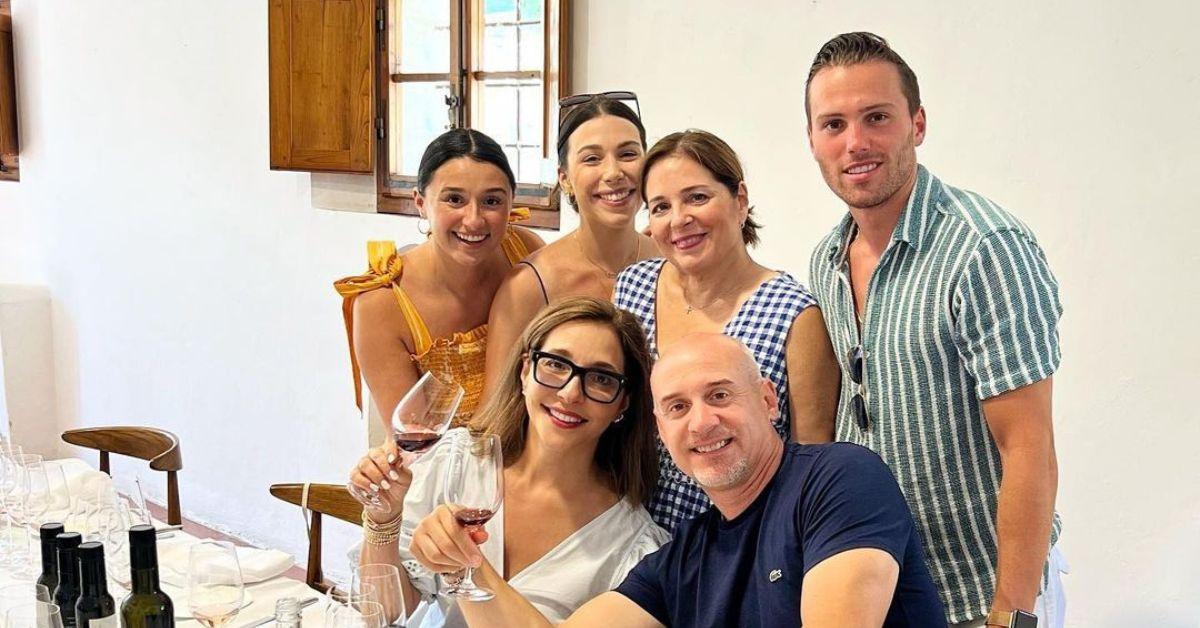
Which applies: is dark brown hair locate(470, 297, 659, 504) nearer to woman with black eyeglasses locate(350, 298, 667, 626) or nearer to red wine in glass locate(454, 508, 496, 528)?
woman with black eyeglasses locate(350, 298, 667, 626)

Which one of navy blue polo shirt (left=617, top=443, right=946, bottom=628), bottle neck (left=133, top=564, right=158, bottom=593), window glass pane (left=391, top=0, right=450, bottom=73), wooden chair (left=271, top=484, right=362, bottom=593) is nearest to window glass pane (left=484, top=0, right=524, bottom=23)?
window glass pane (left=391, top=0, right=450, bottom=73)

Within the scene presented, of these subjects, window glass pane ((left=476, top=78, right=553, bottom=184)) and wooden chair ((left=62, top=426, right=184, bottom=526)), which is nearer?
wooden chair ((left=62, top=426, right=184, bottom=526))

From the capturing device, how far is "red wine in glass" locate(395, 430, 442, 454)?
190 cm

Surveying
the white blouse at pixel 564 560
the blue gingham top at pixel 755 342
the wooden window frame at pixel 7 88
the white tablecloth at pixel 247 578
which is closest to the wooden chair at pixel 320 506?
the white tablecloth at pixel 247 578

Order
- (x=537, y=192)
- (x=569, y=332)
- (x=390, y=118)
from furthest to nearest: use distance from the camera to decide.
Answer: (x=390, y=118) < (x=537, y=192) < (x=569, y=332)

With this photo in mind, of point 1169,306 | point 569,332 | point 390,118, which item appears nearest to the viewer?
point 569,332

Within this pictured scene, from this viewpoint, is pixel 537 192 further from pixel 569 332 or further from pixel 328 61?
pixel 569 332

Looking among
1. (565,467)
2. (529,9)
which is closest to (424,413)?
(565,467)

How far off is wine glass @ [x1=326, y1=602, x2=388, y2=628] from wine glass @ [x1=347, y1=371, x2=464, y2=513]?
33 centimetres

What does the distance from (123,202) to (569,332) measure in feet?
16.5

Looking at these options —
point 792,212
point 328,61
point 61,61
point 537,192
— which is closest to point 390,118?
point 328,61

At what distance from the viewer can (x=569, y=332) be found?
7.11 ft

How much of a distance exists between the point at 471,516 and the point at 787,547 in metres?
0.52

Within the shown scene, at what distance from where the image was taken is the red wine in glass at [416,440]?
1.90 meters
